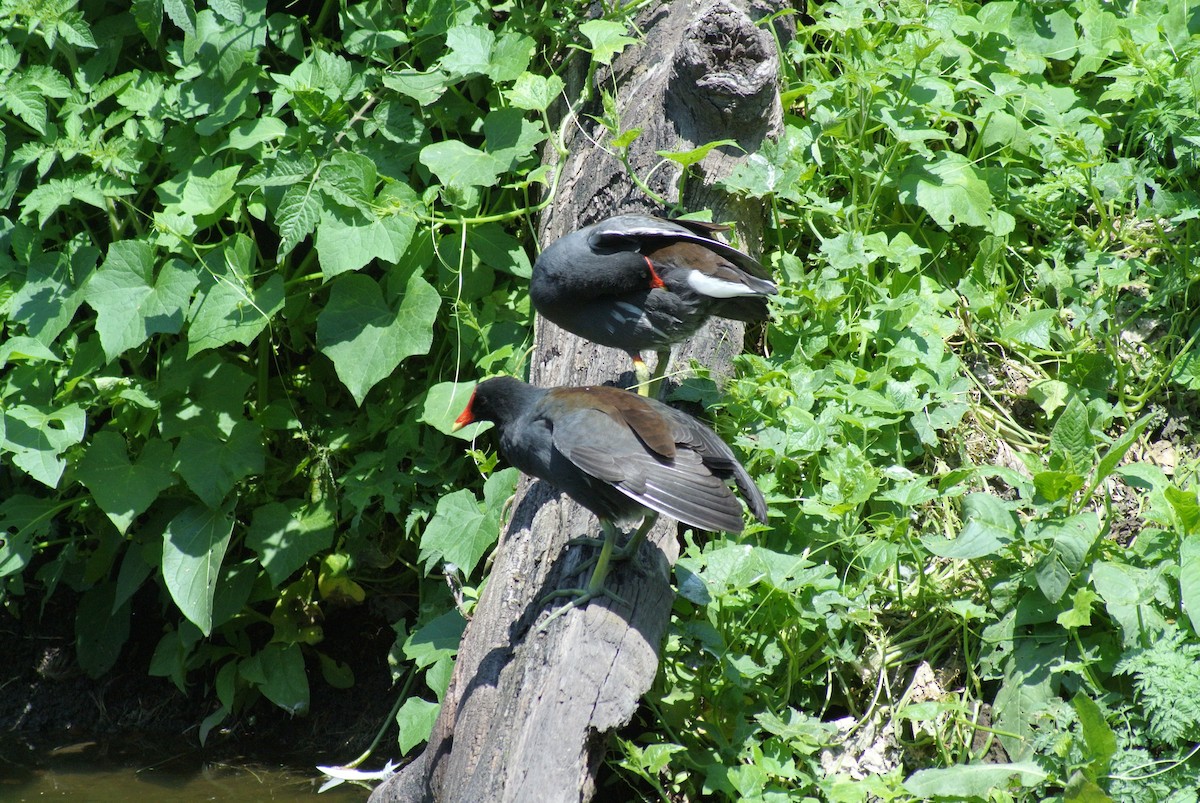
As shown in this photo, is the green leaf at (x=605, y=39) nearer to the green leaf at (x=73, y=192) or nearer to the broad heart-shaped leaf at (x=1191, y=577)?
the green leaf at (x=73, y=192)

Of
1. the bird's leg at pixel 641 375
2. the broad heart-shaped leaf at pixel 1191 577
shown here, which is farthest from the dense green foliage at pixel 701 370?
the bird's leg at pixel 641 375

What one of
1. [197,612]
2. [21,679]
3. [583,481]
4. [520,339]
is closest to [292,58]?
[520,339]

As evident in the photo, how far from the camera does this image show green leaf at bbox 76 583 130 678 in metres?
3.88

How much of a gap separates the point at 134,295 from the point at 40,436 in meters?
0.51

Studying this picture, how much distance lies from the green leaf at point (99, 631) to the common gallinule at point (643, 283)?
212 cm

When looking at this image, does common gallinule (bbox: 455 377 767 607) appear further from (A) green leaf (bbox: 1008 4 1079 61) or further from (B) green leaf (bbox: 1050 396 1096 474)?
(A) green leaf (bbox: 1008 4 1079 61)

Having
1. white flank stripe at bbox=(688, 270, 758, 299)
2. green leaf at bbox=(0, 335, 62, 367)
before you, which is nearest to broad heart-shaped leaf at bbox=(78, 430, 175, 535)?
green leaf at bbox=(0, 335, 62, 367)

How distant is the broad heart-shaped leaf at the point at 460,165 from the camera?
3.23 metres

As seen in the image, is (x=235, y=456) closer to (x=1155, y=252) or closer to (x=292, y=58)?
(x=292, y=58)

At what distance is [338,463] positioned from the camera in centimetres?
370

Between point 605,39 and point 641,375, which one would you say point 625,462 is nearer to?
point 641,375

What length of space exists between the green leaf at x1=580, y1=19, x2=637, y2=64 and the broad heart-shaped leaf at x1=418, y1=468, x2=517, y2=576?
1.33 meters

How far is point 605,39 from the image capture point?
10.7 feet

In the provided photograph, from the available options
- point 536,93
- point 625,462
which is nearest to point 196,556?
point 625,462
